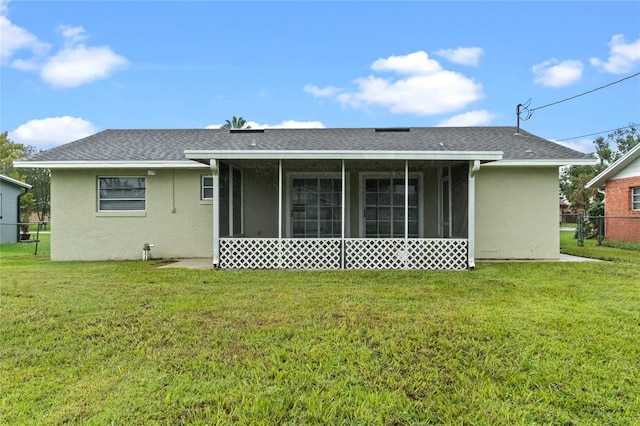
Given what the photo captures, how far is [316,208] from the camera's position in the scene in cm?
1063

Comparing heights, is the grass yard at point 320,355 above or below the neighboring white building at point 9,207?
below

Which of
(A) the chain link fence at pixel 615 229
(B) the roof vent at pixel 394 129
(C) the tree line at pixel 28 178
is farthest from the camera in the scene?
(C) the tree line at pixel 28 178

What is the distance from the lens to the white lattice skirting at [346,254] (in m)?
8.29

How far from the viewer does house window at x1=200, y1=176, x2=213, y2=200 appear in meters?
10.2

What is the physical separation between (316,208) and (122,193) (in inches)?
201

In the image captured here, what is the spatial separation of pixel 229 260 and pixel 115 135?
23.3 feet

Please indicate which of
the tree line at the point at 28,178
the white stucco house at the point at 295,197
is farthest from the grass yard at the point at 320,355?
the tree line at the point at 28,178

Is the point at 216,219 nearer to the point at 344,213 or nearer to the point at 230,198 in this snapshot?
the point at 230,198

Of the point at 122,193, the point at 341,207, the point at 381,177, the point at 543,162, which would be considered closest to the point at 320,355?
the point at 341,207

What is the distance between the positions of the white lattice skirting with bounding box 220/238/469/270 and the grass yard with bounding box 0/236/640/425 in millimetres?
2098

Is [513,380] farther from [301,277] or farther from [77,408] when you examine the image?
[301,277]

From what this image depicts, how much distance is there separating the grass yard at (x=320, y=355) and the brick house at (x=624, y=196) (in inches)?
429

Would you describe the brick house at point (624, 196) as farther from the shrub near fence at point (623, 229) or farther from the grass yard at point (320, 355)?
the grass yard at point (320, 355)

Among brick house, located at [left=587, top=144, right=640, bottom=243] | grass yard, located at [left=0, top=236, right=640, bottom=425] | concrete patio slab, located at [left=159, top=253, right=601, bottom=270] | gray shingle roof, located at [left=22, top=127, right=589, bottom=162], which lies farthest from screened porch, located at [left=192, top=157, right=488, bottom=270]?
brick house, located at [left=587, top=144, right=640, bottom=243]
